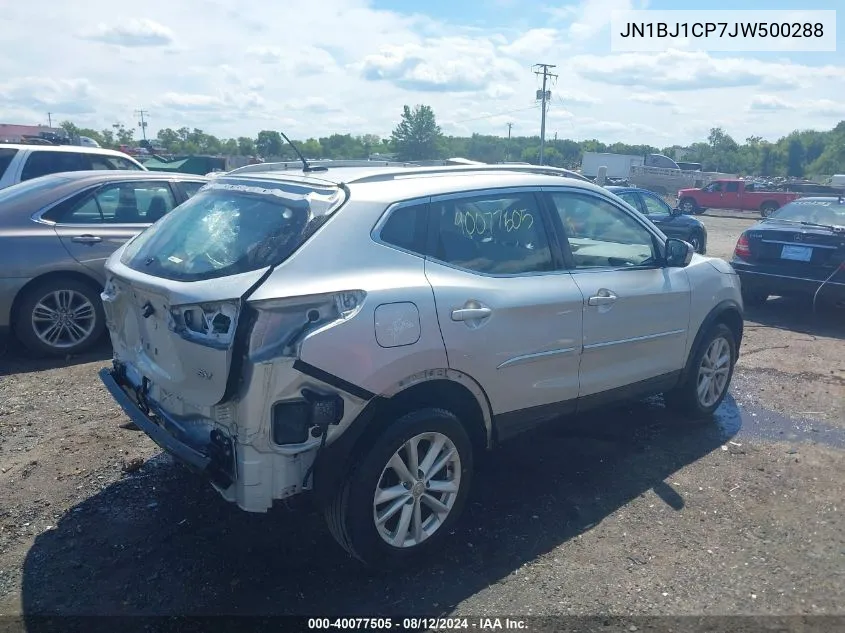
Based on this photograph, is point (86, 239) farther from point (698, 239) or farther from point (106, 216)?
point (698, 239)

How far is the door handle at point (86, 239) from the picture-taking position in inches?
250

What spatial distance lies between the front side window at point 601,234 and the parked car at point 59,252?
4.39 metres

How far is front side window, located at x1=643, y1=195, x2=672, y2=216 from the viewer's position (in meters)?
15.4

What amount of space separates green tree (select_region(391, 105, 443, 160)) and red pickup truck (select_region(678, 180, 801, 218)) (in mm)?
13796

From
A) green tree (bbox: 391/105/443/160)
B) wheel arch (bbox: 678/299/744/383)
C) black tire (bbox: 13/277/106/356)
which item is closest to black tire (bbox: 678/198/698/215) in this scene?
green tree (bbox: 391/105/443/160)

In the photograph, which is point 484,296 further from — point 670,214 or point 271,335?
point 670,214

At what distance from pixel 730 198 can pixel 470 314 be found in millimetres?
35550

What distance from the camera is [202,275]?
3.15 m

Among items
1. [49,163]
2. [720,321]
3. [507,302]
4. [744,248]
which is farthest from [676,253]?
[49,163]

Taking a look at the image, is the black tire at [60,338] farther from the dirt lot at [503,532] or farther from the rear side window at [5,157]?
the rear side window at [5,157]

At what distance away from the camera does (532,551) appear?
11.8ft

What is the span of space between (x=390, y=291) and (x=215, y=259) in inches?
32.4

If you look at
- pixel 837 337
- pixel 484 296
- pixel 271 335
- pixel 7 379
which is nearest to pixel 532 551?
pixel 484 296

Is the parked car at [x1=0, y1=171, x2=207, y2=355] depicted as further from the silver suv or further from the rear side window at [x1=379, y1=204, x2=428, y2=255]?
the rear side window at [x1=379, y1=204, x2=428, y2=255]
